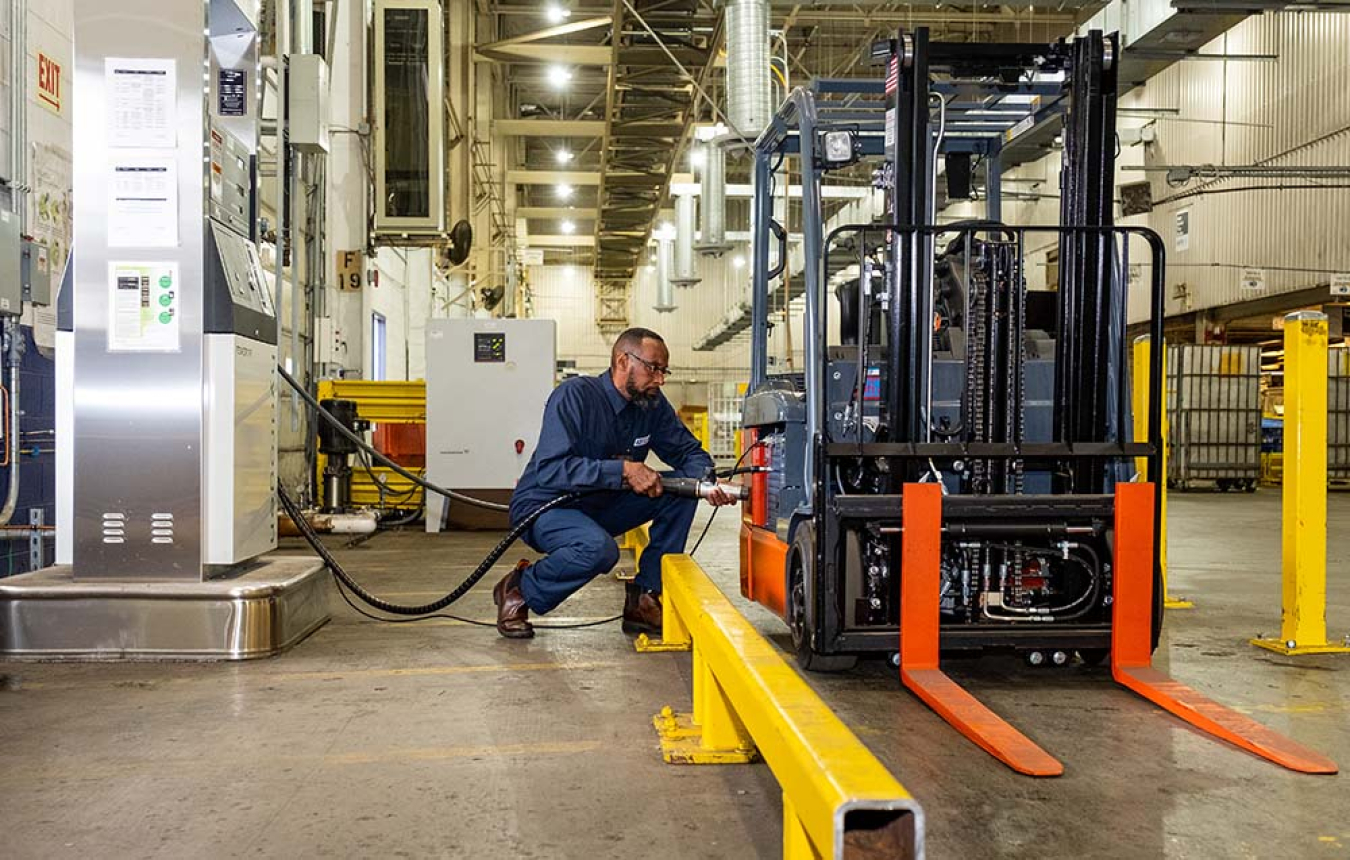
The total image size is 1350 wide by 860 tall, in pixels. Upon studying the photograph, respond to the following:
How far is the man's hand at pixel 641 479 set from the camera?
15.6ft

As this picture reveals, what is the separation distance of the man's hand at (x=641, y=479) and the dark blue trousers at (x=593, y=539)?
0.28m

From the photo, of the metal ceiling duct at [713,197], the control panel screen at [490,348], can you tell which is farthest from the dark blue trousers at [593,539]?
the metal ceiling duct at [713,197]

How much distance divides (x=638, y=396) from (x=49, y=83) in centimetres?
391

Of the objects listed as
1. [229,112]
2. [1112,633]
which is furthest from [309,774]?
[229,112]

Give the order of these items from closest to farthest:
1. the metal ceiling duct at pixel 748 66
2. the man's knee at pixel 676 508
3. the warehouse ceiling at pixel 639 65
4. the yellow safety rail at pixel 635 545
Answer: the man's knee at pixel 676 508 < the yellow safety rail at pixel 635 545 < the metal ceiling duct at pixel 748 66 < the warehouse ceiling at pixel 639 65

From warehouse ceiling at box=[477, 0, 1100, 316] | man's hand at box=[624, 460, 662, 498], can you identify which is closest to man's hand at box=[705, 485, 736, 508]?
man's hand at box=[624, 460, 662, 498]

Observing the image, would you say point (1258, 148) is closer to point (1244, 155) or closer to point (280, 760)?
point (1244, 155)

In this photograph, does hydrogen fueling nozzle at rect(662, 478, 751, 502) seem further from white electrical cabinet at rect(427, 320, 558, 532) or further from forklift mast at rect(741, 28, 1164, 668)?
white electrical cabinet at rect(427, 320, 558, 532)

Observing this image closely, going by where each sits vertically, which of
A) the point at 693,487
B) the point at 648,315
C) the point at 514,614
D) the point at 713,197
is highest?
the point at 713,197

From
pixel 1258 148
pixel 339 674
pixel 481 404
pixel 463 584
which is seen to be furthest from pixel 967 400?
pixel 1258 148

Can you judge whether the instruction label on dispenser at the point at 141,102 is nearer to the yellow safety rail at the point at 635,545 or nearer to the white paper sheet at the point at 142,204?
the white paper sheet at the point at 142,204

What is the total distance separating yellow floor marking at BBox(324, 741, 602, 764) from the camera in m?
3.29

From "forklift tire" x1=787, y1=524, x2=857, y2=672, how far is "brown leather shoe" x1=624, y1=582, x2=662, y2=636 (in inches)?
35.9

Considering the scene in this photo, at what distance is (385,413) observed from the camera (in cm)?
1117
